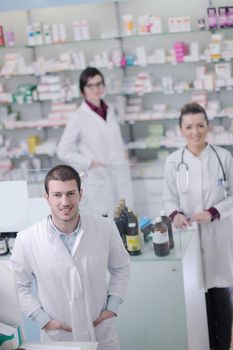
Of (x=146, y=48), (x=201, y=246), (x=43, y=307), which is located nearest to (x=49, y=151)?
(x=146, y=48)

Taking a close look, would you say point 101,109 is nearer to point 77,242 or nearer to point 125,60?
point 125,60

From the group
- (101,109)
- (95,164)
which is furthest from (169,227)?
(101,109)

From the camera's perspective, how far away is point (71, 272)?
3041mm

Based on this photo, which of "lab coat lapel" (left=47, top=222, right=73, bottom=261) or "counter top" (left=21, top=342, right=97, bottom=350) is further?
"lab coat lapel" (left=47, top=222, right=73, bottom=261)

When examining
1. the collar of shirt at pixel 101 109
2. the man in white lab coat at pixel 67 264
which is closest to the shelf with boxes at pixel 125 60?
the collar of shirt at pixel 101 109

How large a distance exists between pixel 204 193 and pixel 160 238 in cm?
52

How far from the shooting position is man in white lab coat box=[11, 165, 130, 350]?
3.04m

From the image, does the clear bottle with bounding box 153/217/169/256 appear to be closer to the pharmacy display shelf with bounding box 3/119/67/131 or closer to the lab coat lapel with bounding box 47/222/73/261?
the lab coat lapel with bounding box 47/222/73/261

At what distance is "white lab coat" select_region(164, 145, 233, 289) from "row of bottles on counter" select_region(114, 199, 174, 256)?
0.27m

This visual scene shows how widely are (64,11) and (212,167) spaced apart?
132 inches

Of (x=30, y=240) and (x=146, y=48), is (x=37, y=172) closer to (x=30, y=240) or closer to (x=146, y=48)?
(x=30, y=240)

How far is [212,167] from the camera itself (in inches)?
158

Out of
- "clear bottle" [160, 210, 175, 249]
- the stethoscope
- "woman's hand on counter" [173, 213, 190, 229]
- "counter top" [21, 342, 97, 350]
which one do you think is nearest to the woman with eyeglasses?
the stethoscope

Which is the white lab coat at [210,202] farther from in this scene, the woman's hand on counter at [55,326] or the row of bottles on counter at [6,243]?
the woman's hand on counter at [55,326]
